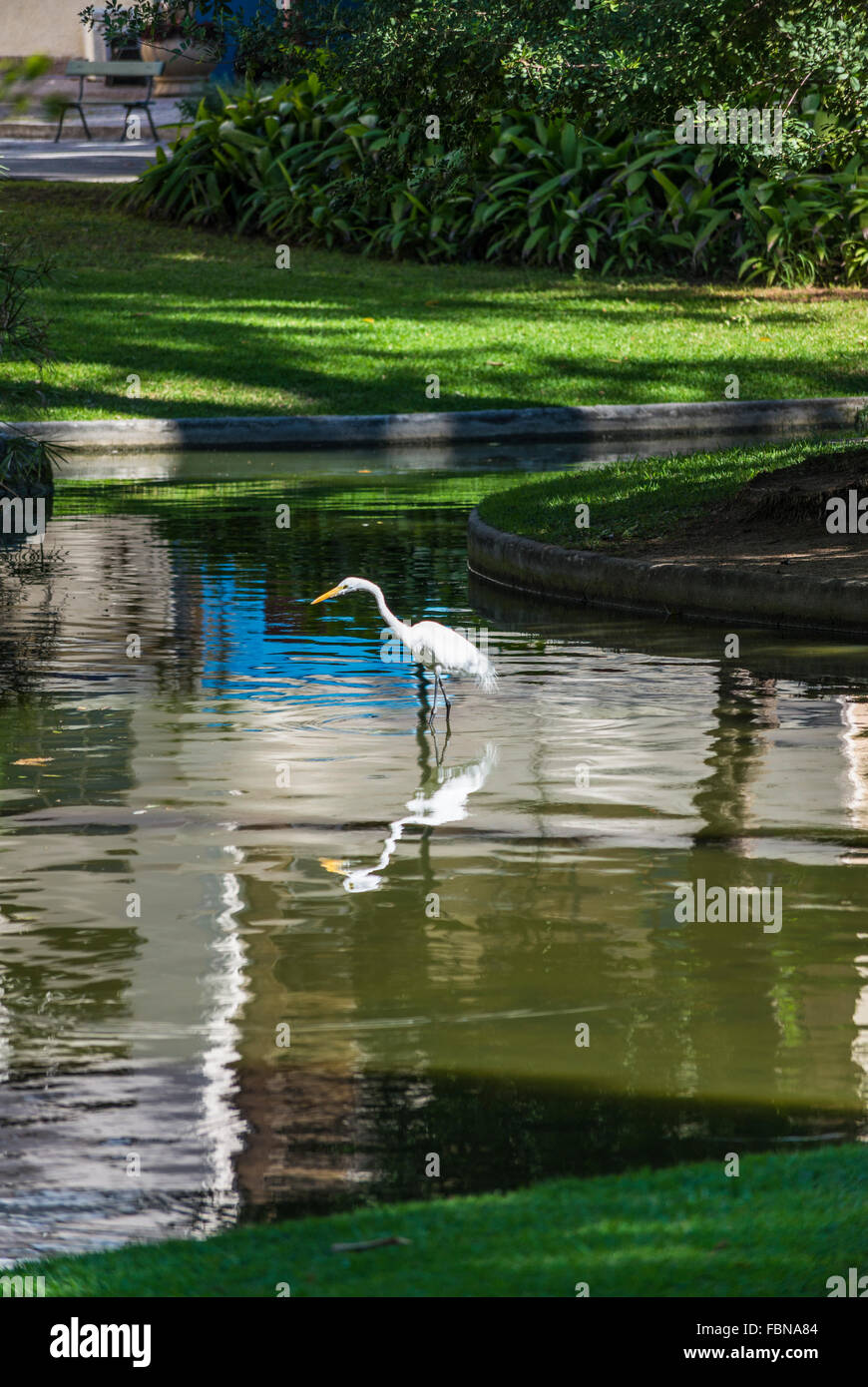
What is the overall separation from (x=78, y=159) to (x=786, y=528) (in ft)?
90.5

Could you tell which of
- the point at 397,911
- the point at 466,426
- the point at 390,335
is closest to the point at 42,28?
the point at 390,335

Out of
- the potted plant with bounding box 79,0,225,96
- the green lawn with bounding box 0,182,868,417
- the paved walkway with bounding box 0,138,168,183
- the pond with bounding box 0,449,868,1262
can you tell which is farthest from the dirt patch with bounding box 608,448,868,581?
the paved walkway with bounding box 0,138,168,183

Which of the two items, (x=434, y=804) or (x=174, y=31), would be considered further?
(x=174, y=31)

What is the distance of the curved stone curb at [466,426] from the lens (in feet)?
66.6

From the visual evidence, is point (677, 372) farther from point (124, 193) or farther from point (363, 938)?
point (363, 938)

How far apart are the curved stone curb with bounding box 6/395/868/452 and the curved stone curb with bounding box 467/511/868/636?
693cm

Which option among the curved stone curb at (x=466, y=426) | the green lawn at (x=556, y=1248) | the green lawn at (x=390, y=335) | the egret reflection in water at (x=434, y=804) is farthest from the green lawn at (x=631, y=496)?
the green lawn at (x=556, y=1248)

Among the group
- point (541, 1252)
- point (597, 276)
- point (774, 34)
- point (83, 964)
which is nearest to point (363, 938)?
point (83, 964)

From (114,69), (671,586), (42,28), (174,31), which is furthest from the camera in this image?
(42,28)

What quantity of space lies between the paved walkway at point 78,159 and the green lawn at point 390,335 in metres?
5.73

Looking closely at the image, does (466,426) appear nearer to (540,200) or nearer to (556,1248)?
(540,200)

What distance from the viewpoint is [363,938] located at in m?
6.57

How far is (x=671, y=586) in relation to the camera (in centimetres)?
1227
